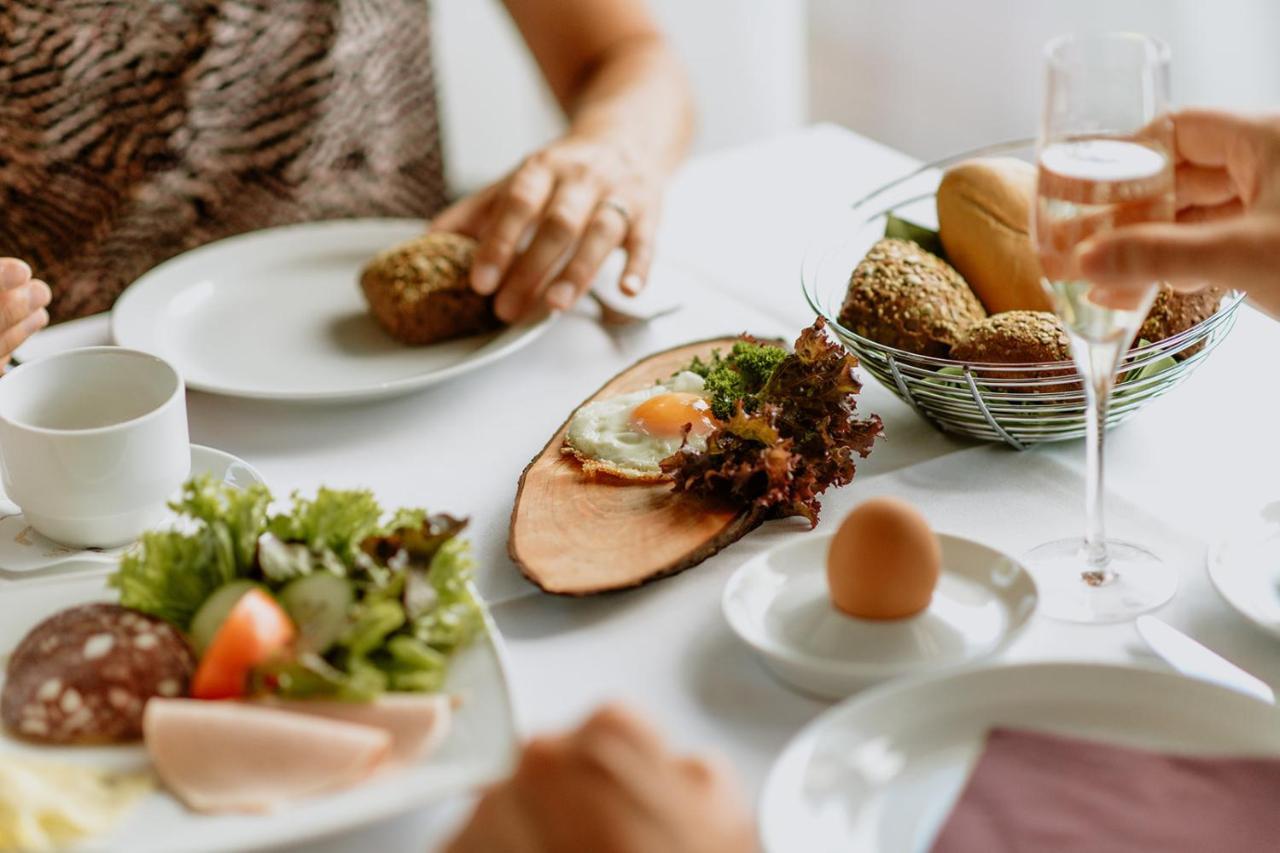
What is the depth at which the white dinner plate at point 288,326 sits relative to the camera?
4.78ft

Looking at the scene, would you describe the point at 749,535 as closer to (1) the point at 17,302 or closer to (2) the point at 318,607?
(2) the point at 318,607

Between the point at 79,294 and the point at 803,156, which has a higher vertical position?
the point at 803,156

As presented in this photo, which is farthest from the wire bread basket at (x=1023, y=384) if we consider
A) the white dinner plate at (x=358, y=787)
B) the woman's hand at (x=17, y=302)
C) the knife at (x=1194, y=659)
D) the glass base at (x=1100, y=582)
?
the woman's hand at (x=17, y=302)

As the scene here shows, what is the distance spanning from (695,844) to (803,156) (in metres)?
1.56

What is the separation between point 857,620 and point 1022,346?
36 centimetres

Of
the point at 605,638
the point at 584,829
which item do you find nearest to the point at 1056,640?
the point at 605,638

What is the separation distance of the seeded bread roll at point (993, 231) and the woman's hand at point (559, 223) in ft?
1.32

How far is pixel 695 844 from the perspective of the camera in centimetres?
67

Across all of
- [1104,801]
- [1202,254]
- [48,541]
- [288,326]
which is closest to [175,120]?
[288,326]

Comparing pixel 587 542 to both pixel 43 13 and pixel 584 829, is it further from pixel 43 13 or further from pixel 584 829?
pixel 43 13

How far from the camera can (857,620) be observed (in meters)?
0.95

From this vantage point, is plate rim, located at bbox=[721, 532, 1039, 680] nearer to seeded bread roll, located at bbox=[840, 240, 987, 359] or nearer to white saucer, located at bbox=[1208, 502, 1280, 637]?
white saucer, located at bbox=[1208, 502, 1280, 637]

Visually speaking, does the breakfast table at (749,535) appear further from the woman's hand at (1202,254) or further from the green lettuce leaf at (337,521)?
the woman's hand at (1202,254)

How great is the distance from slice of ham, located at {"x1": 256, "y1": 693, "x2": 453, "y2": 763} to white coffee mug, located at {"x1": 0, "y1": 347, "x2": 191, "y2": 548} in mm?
332
